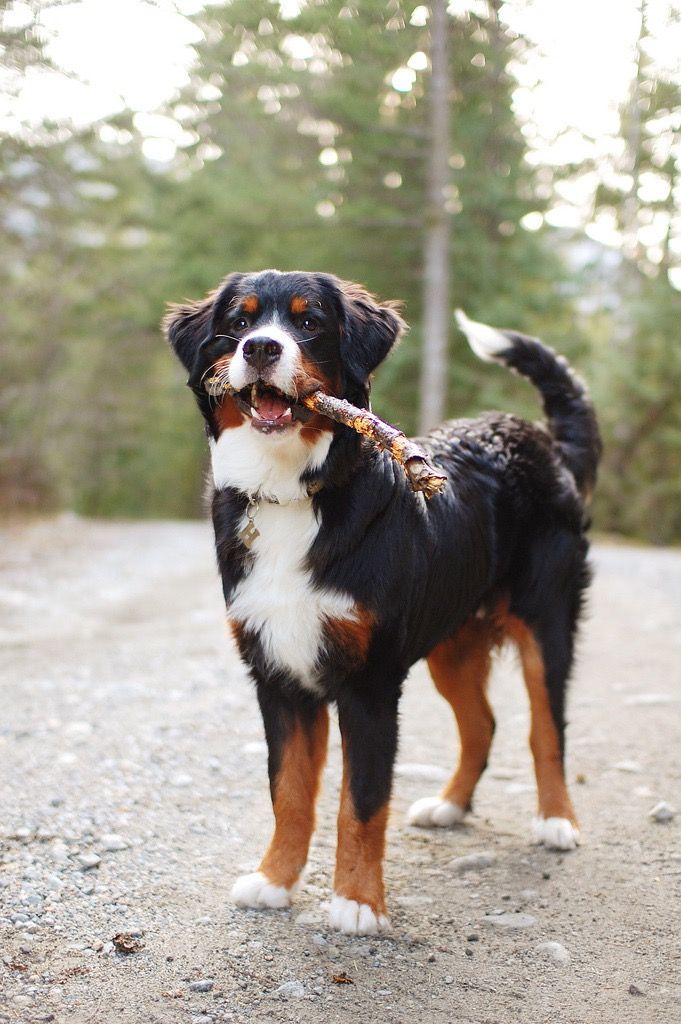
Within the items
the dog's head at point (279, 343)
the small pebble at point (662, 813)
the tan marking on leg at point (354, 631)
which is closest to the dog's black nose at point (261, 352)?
the dog's head at point (279, 343)

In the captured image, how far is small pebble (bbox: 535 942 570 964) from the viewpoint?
3.02 metres

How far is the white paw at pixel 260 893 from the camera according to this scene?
3.34 meters

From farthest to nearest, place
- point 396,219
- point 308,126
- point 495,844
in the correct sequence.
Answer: point 308,126
point 396,219
point 495,844

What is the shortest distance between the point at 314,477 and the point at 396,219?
1576 centimetres

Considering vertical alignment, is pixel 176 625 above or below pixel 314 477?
below

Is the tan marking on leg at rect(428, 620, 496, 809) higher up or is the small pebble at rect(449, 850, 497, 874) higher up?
the tan marking on leg at rect(428, 620, 496, 809)

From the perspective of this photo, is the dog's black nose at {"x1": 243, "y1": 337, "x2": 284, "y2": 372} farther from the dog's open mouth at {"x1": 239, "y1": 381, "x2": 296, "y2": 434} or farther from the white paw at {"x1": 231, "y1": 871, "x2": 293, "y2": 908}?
the white paw at {"x1": 231, "y1": 871, "x2": 293, "y2": 908}

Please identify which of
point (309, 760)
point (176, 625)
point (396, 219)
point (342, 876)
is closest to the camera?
point (342, 876)

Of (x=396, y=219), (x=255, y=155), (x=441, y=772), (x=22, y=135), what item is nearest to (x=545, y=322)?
(x=396, y=219)

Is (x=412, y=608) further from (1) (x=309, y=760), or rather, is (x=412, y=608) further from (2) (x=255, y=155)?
(2) (x=255, y=155)

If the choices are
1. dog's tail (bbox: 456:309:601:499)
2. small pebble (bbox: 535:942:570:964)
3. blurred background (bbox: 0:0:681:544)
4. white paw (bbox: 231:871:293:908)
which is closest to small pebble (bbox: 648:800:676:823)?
small pebble (bbox: 535:942:570:964)

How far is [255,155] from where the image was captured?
68.2 feet

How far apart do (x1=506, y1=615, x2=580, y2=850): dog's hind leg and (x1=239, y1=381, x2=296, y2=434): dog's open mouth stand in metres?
1.54

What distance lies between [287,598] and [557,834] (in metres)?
1.56
